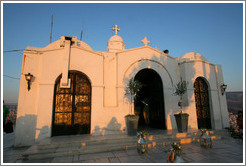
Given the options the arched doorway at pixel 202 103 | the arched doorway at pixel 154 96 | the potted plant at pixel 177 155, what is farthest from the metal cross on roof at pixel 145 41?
the potted plant at pixel 177 155

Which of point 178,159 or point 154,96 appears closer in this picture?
point 178,159

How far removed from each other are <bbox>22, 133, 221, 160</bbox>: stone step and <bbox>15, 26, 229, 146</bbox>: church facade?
1.33 m

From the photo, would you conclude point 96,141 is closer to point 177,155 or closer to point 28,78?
point 177,155

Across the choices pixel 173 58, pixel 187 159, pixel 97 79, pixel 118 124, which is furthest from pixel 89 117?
pixel 173 58

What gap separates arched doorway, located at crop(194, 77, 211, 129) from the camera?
8898 mm

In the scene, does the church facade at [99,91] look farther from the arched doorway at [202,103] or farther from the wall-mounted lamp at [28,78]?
the wall-mounted lamp at [28,78]

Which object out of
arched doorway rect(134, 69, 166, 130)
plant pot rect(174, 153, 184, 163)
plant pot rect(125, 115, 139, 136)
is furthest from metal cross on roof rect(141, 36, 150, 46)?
plant pot rect(174, 153, 184, 163)

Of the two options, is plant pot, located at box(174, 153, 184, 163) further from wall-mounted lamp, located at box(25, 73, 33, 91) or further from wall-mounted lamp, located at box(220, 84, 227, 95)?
wall-mounted lamp, located at box(220, 84, 227, 95)

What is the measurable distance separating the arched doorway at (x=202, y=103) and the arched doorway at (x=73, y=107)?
6954 mm

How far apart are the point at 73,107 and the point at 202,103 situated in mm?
8132

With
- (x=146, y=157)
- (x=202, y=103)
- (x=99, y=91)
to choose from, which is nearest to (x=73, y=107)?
(x=99, y=91)

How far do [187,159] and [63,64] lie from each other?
6682mm

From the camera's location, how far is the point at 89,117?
7.23 metres

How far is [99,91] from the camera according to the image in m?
7.30
